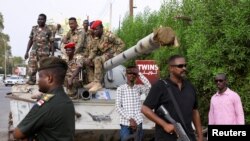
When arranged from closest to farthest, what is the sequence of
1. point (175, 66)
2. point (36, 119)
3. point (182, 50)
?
point (36, 119) → point (175, 66) → point (182, 50)

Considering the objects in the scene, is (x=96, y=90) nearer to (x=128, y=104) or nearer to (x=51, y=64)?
(x=128, y=104)

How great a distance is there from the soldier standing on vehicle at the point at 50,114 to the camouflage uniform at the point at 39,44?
6.53 m

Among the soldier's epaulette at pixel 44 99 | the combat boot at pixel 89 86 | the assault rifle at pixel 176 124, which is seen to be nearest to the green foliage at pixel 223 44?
the combat boot at pixel 89 86

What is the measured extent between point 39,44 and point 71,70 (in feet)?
5.87

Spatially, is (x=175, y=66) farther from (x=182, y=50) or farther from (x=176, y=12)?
(x=176, y=12)

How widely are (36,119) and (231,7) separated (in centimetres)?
604

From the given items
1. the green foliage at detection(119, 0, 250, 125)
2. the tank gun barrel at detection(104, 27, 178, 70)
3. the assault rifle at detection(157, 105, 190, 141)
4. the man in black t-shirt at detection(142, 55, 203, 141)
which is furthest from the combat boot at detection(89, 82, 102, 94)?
the assault rifle at detection(157, 105, 190, 141)

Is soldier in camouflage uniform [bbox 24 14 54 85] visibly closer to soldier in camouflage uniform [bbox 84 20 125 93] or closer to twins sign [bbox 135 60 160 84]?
soldier in camouflage uniform [bbox 84 20 125 93]

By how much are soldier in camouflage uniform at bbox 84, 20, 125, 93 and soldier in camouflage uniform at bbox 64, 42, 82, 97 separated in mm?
245

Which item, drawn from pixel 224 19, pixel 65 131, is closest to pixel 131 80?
Answer: pixel 224 19

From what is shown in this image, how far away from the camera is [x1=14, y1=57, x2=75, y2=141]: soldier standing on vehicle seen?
3.58 m

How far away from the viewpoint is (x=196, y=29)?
32.1 ft

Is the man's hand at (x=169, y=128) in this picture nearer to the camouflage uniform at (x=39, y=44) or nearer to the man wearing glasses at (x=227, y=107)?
the man wearing glasses at (x=227, y=107)

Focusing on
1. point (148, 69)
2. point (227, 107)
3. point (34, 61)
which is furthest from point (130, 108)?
point (148, 69)
